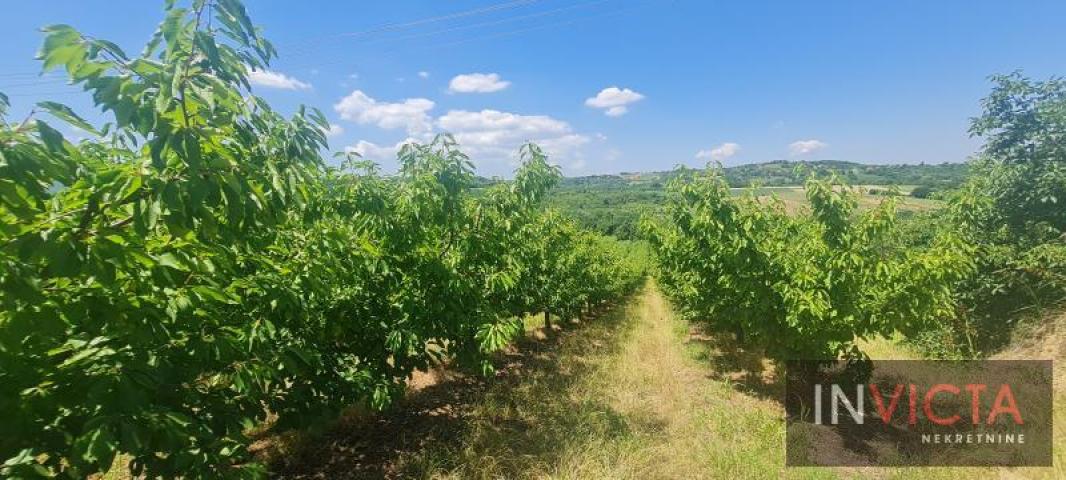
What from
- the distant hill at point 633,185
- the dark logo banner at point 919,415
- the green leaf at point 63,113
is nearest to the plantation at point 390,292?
the green leaf at point 63,113

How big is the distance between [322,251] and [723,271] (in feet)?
18.6

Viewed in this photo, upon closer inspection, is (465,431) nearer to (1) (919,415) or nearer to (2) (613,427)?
(2) (613,427)

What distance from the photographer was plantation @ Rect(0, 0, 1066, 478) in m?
1.81

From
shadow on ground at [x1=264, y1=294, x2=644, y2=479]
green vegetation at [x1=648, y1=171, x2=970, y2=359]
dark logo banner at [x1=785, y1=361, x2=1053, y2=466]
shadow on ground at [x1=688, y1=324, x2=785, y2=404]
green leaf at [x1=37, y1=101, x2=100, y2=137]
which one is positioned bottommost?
shadow on ground at [x1=688, y1=324, x2=785, y2=404]

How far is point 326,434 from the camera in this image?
6.16 m

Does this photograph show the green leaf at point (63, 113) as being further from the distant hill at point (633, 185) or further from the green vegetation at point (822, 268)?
the distant hill at point (633, 185)

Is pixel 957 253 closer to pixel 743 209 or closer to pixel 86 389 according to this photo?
pixel 743 209

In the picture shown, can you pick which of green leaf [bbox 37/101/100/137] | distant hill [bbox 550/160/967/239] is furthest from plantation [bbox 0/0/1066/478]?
distant hill [bbox 550/160/967/239]

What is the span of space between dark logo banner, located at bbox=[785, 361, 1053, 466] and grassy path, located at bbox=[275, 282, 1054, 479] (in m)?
0.32

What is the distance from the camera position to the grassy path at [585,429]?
5.24 m

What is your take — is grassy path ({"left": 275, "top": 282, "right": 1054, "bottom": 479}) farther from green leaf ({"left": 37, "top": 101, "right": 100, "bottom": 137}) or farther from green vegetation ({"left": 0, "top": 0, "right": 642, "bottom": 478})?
green leaf ({"left": 37, "top": 101, "right": 100, "bottom": 137})

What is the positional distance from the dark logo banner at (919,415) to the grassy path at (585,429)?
32 cm

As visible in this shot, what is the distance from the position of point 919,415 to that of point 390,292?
302 inches

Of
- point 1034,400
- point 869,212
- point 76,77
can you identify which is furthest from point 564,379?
point 76,77
